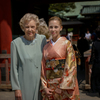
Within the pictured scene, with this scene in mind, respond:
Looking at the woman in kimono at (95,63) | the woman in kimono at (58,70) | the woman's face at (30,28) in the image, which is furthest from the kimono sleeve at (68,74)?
the woman in kimono at (95,63)

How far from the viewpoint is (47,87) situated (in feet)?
6.96

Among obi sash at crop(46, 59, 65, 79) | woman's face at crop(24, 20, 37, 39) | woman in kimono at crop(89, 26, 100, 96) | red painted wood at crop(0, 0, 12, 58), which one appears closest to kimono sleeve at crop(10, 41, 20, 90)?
woman's face at crop(24, 20, 37, 39)

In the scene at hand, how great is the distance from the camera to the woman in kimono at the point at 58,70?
6.71 feet

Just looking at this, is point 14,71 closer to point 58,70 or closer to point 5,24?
point 58,70

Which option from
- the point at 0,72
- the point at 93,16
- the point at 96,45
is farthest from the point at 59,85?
the point at 93,16

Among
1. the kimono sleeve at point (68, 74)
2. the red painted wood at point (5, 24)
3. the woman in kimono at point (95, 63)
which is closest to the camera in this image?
the kimono sleeve at point (68, 74)

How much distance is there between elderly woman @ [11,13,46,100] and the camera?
2.10 meters

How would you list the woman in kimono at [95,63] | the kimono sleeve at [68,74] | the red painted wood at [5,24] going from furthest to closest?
the red painted wood at [5,24], the woman in kimono at [95,63], the kimono sleeve at [68,74]

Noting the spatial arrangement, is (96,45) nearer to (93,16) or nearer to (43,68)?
(43,68)

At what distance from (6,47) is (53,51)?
470 cm

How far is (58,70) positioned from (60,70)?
0.07 ft

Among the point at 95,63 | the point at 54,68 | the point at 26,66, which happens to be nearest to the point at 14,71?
the point at 26,66

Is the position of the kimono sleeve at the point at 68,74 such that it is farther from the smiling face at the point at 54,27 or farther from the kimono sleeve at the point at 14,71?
the kimono sleeve at the point at 14,71

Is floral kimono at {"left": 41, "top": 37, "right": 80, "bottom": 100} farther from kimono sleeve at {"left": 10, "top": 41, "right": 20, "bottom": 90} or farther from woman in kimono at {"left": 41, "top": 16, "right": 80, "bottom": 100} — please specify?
kimono sleeve at {"left": 10, "top": 41, "right": 20, "bottom": 90}
